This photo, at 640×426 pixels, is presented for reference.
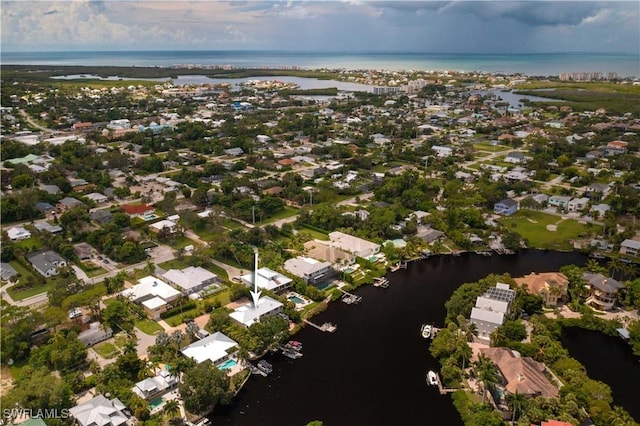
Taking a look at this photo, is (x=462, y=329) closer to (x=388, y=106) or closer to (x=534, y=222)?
(x=534, y=222)

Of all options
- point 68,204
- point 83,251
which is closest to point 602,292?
point 83,251

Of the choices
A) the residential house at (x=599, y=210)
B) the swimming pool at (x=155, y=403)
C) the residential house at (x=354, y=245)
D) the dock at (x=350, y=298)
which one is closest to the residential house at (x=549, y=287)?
the dock at (x=350, y=298)

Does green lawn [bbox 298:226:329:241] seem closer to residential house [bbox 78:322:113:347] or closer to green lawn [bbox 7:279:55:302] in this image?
residential house [bbox 78:322:113:347]

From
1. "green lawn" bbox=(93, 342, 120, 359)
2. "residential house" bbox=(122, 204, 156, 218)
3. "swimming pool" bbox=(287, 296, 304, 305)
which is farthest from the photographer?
"residential house" bbox=(122, 204, 156, 218)

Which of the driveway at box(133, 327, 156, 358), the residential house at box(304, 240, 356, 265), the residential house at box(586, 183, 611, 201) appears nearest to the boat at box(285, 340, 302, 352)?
the driveway at box(133, 327, 156, 358)

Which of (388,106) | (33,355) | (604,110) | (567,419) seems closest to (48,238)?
(33,355)

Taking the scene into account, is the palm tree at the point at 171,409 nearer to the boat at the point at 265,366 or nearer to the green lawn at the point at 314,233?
the boat at the point at 265,366
